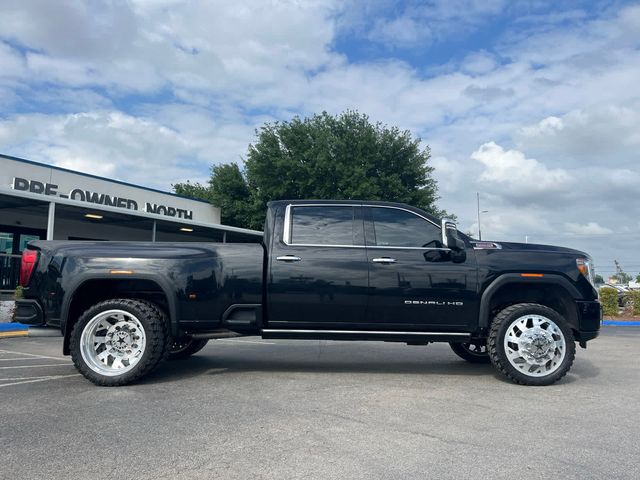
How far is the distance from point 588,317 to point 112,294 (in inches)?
205

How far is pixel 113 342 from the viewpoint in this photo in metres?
5.31

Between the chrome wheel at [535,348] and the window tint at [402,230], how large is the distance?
1.26 meters

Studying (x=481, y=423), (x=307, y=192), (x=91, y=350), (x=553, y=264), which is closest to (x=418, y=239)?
(x=553, y=264)

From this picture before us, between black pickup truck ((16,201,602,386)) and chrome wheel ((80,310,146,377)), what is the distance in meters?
0.01

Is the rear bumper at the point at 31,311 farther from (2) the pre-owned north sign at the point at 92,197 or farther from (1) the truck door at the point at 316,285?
(2) the pre-owned north sign at the point at 92,197

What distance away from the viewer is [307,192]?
27.1 meters

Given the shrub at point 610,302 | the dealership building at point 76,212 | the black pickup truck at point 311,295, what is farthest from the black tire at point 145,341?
the shrub at point 610,302

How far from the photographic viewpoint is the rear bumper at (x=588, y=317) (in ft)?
18.1

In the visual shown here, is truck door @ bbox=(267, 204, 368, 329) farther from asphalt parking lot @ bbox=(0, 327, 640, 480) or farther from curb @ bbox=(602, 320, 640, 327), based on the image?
curb @ bbox=(602, 320, 640, 327)

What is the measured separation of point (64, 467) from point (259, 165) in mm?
25792

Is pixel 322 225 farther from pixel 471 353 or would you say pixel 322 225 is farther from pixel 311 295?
pixel 471 353

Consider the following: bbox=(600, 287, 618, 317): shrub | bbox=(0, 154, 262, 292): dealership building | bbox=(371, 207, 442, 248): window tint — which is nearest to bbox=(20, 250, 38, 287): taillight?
bbox=(371, 207, 442, 248): window tint

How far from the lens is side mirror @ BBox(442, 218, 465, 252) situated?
17.7ft

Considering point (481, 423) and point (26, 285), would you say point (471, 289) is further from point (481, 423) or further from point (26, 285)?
point (26, 285)
